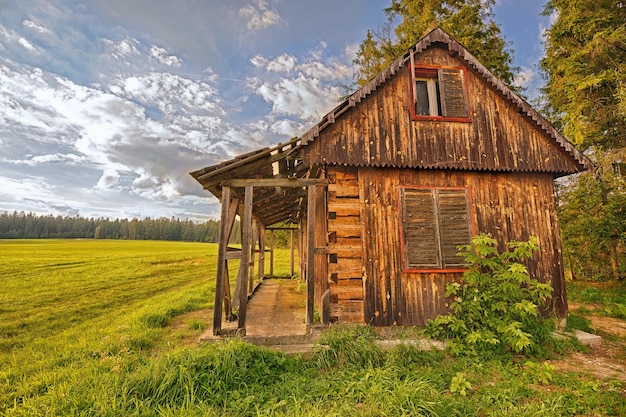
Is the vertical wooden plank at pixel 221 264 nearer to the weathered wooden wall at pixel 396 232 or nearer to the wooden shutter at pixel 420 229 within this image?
the weathered wooden wall at pixel 396 232

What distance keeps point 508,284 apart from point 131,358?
7.56 m

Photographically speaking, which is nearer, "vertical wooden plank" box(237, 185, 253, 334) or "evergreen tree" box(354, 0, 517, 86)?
"vertical wooden plank" box(237, 185, 253, 334)

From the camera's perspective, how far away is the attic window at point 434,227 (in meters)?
7.05

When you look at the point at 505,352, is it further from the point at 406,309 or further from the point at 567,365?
the point at 406,309

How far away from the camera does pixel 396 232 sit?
7.14 metres

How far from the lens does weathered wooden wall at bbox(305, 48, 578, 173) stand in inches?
281

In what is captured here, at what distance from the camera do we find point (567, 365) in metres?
5.71

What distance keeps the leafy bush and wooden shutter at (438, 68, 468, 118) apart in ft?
10.9

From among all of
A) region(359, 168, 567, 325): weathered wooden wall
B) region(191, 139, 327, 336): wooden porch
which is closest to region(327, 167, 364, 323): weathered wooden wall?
region(359, 168, 567, 325): weathered wooden wall

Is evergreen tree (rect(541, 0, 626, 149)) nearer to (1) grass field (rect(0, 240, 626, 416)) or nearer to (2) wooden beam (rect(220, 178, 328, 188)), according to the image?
(1) grass field (rect(0, 240, 626, 416))

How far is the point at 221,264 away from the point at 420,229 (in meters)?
4.72

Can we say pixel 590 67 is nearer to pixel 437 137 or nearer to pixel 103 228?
pixel 437 137

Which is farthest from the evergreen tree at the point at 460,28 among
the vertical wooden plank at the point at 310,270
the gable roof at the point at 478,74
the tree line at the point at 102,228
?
the tree line at the point at 102,228

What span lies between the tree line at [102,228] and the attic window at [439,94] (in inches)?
3748
